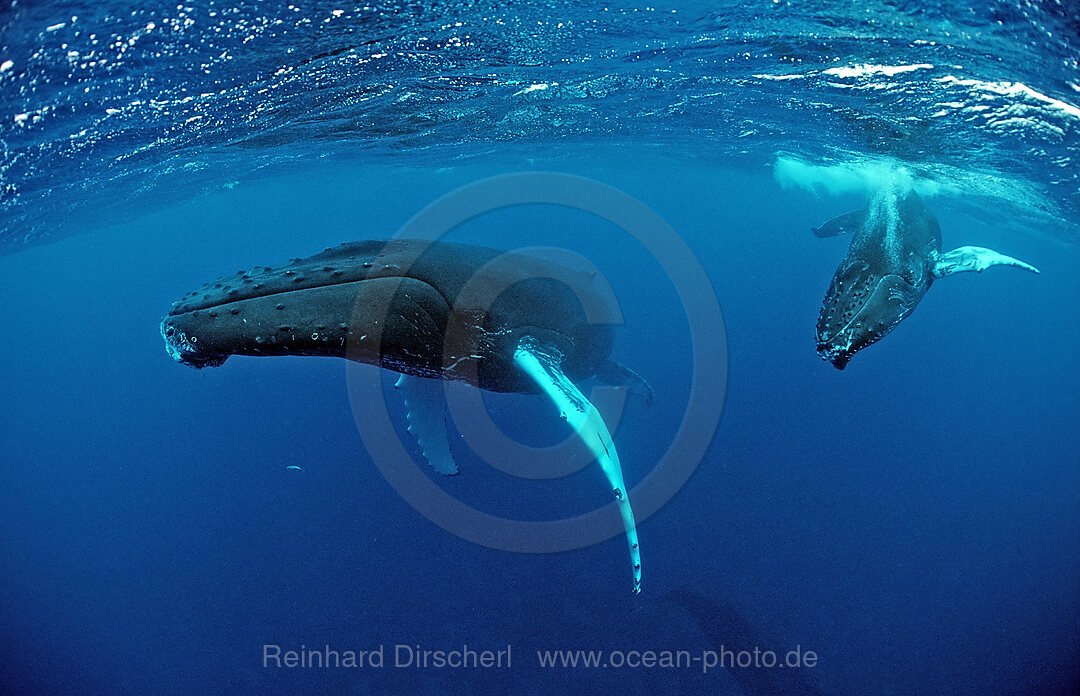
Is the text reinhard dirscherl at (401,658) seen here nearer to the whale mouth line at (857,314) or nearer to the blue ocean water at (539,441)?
the blue ocean water at (539,441)

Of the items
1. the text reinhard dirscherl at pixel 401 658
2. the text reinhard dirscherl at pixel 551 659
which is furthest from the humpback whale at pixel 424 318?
the text reinhard dirscherl at pixel 401 658

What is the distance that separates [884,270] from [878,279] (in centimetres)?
30

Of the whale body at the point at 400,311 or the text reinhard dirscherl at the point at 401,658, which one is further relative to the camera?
the text reinhard dirscherl at the point at 401,658

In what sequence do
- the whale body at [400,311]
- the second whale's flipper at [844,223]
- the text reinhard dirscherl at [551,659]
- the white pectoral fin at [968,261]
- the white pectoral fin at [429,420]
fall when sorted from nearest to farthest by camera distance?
the whale body at [400,311], the white pectoral fin at [968,261], the white pectoral fin at [429,420], the second whale's flipper at [844,223], the text reinhard dirscherl at [551,659]

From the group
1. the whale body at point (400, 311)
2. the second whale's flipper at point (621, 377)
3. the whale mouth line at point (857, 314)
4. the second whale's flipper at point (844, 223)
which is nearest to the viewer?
the whale body at point (400, 311)

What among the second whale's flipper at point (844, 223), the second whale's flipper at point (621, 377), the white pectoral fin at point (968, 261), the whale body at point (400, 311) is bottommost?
the second whale's flipper at point (621, 377)

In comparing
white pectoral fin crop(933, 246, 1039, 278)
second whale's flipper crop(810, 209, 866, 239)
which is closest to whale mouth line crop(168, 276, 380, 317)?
white pectoral fin crop(933, 246, 1039, 278)

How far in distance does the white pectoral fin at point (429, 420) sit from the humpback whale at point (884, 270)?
4.65m

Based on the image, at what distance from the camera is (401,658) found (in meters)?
10.6

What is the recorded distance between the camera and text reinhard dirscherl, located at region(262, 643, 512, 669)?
10.4m

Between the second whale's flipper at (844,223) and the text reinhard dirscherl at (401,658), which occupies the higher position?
the second whale's flipper at (844,223)

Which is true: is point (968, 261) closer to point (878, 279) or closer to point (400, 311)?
point (878, 279)

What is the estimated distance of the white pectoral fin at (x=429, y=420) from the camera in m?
7.01

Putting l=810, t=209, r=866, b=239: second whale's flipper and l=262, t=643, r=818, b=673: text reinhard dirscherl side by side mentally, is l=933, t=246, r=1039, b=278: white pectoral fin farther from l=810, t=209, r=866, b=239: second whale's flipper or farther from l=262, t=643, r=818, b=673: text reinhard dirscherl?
l=262, t=643, r=818, b=673: text reinhard dirscherl
